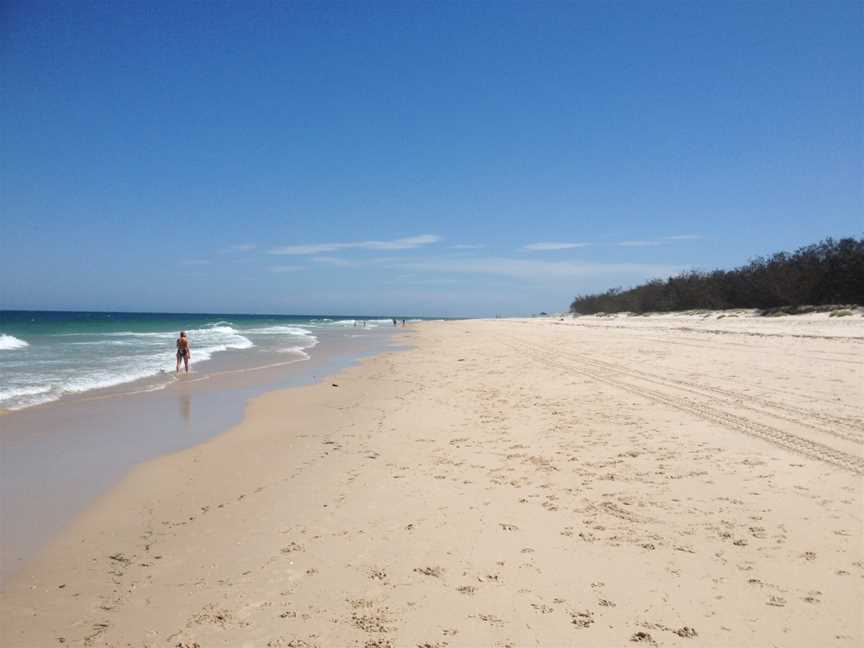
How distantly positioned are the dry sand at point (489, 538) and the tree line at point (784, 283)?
29.0m

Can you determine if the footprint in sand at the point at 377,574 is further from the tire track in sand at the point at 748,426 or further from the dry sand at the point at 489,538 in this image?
the tire track in sand at the point at 748,426

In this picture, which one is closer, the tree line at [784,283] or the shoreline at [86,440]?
the shoreline at [86,440]

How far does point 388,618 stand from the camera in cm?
346

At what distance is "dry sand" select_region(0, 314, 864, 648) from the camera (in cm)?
339

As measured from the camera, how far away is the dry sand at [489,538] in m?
3.39

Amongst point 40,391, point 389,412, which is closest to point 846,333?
point 389,412

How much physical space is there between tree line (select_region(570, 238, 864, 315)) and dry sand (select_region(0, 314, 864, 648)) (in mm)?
29037

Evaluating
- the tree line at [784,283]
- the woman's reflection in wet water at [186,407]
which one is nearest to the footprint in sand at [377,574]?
the woman's reflection in wet water at [186,407]

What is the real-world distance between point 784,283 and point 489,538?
39.8m

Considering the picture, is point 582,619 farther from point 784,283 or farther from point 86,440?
point 784,283

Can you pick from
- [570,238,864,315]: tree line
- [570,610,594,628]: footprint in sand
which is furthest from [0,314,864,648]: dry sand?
[570,238,864,315]: tree line

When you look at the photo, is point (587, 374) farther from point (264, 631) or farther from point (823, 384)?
point (264, 631)

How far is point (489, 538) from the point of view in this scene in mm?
4605

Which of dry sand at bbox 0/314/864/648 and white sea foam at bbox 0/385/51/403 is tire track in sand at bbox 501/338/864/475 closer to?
dry sand at bbox 0/314/864/648
